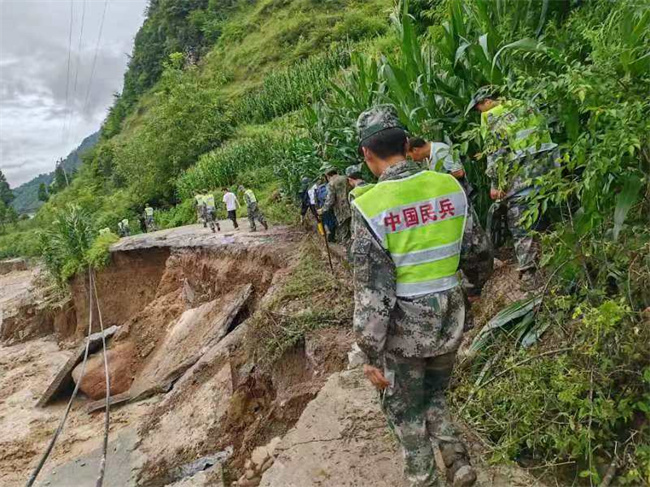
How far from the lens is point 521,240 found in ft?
12.2

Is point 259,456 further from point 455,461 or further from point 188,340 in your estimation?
point 188,340

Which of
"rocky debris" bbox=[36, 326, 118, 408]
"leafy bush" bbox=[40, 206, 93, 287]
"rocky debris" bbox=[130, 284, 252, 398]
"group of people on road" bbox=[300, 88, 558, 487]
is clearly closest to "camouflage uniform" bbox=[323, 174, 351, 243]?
"rocky debris" bbox=[130, 284, 252, 398]

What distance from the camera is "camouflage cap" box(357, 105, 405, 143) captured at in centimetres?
213

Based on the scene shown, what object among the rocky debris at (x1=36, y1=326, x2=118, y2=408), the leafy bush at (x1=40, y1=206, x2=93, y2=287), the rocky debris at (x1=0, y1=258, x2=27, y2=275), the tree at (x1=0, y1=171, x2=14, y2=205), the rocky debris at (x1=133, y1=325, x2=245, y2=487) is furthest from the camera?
the tree at (x1=0, y1=171, x2=14, y2=205)

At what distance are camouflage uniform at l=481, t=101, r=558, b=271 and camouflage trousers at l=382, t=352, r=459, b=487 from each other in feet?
2.82

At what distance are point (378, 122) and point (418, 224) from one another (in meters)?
0.49

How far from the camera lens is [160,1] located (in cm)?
6475

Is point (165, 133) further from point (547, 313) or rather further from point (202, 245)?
point (547, 313)

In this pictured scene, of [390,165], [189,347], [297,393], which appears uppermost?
[390,165]

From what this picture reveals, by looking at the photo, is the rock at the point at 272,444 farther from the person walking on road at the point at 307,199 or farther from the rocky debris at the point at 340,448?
the person walking on road at the point at 307,199

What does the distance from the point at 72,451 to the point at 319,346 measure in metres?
4.93

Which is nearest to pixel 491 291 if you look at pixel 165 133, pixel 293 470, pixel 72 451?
pixel 293 470

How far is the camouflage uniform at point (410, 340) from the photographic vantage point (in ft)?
6.90

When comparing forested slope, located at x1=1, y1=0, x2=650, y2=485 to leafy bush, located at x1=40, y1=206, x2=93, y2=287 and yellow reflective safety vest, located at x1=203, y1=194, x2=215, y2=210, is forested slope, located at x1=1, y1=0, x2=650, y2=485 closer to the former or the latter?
yellow reflective safety vest, located at x1=203, y1=194, x2=215, y2=210
